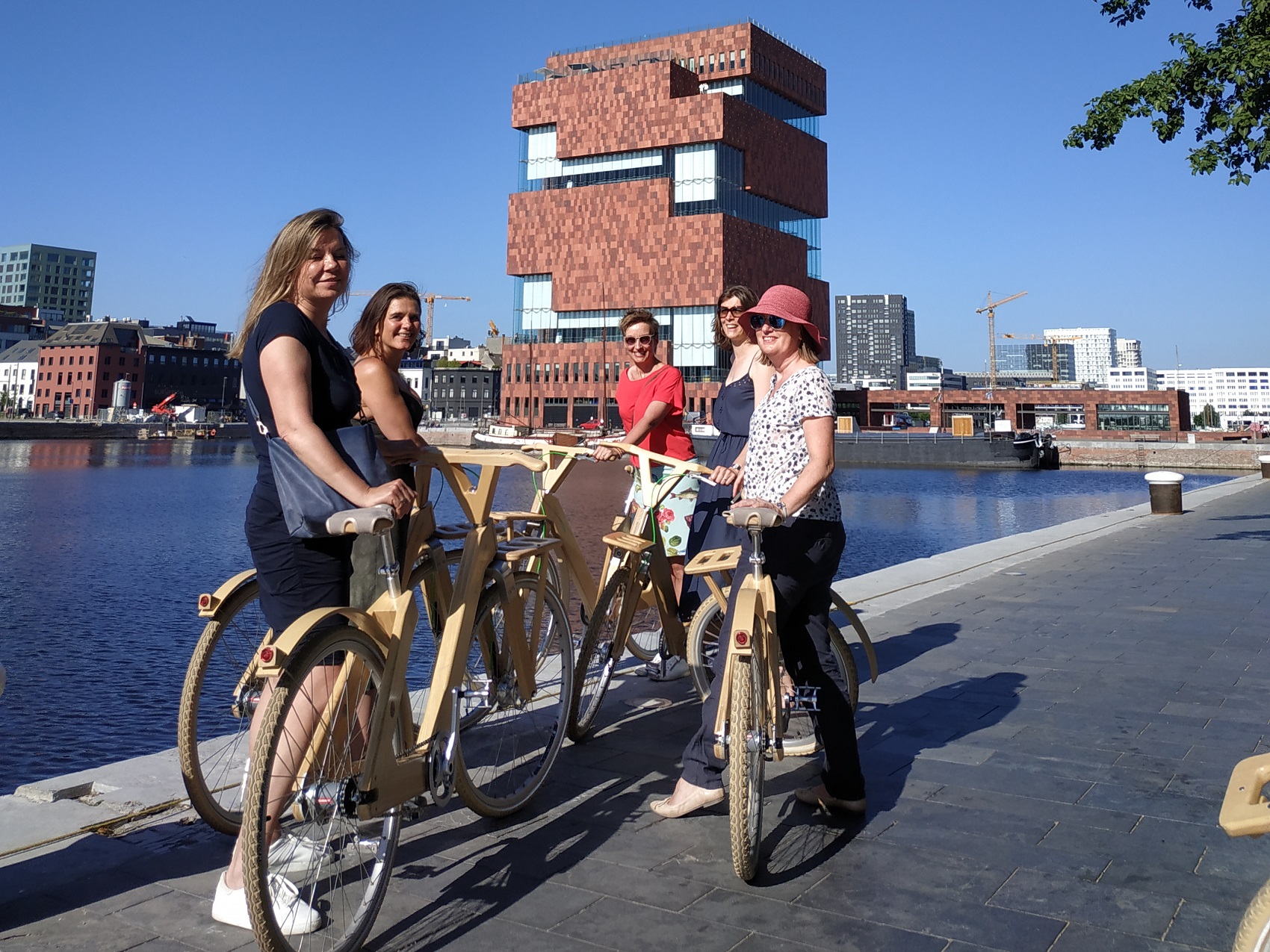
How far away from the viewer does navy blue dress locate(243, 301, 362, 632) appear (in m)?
3.02

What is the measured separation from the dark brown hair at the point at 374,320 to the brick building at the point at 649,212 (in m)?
81.1

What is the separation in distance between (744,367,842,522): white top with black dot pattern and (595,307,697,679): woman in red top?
139 cm

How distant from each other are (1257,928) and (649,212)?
3484 inches

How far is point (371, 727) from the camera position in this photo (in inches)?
115

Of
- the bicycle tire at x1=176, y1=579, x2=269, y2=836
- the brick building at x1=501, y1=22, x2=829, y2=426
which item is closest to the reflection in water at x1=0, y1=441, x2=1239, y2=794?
the bicycle tire at x1=176, y1=579, x2=269, y2=836

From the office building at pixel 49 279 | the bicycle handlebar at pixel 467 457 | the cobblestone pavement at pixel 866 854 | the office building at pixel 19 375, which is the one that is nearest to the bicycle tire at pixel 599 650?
the cobblestone pavement at pixel 866 854

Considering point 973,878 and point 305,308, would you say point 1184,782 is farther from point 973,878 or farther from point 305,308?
point 305,308

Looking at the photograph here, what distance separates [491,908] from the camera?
2977 mm

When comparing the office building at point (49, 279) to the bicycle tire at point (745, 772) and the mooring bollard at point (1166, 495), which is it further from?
the bicycle tire at point (745, 772)

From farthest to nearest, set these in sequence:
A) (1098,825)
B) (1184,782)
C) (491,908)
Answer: (1184,782) → (1098,825) → (491,908)

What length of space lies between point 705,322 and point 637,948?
8376cm

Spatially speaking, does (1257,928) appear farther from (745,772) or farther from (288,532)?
(288,532)

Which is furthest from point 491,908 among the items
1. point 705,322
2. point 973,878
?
point 705,322

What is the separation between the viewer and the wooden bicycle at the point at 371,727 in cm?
260
